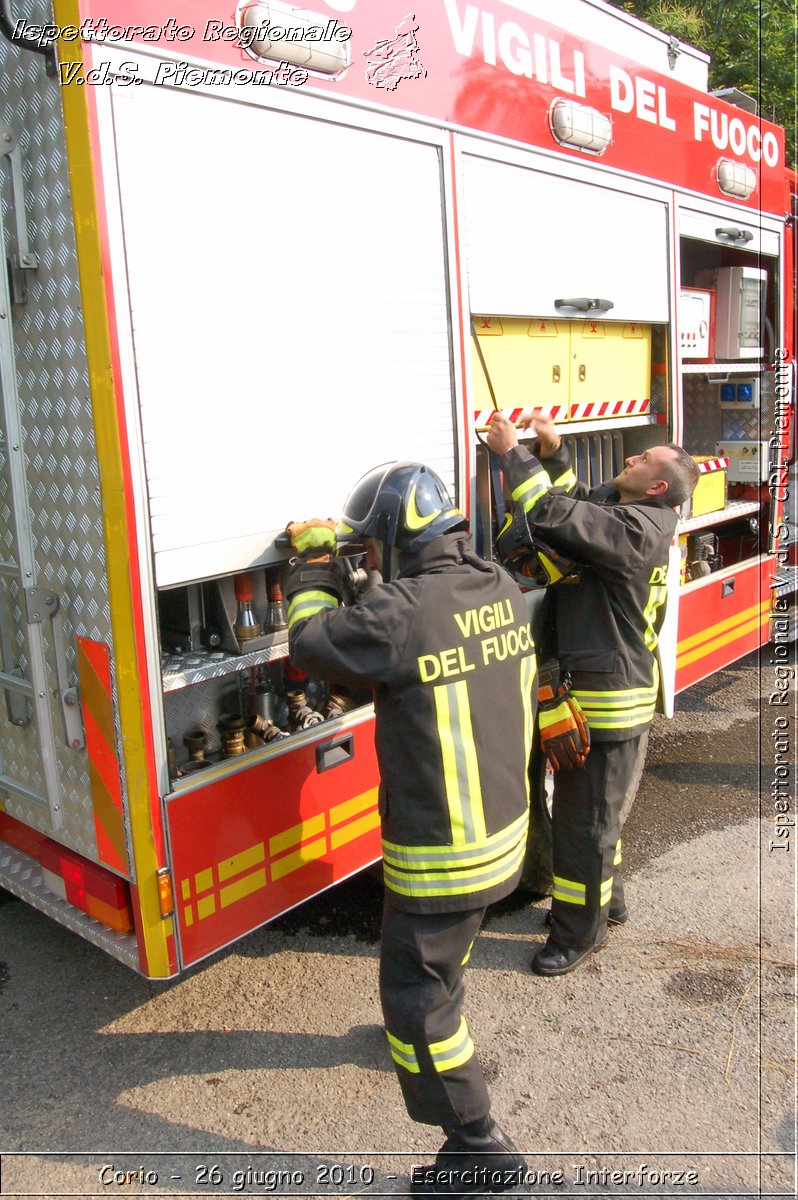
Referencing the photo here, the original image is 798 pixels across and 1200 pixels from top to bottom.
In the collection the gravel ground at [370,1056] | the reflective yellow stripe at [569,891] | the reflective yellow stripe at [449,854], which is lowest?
the gravel ground at [370,1056]

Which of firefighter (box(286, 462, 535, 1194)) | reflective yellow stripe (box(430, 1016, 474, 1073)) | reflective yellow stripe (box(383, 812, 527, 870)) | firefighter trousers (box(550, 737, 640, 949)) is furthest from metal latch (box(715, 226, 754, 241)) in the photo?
reflective yellow stripe (box(430, 1016, 474, 1073))

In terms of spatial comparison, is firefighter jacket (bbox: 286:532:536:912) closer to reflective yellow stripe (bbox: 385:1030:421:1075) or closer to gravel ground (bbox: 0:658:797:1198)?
reflective yellow stripe (bbox: 385:1030:421:1075)

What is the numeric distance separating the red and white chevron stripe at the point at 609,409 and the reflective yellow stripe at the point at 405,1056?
2656mm

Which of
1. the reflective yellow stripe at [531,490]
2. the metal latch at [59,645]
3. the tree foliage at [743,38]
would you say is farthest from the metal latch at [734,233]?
the tree foliage at [743,38]

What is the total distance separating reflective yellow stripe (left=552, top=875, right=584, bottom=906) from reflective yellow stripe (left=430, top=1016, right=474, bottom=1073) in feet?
3.39

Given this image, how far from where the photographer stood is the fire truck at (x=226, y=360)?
230 cm

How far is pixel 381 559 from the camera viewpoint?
8.76ft

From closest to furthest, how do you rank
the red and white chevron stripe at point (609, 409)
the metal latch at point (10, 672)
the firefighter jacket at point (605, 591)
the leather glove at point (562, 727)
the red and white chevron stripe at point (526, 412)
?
the metal latch at point (10, 672) < the firefighter jacket at point (605, 591) < the leather glove at point (562, 727) < the red and white chevron stripe at point (526, 412) < the red and white chevron stripe at point (609, 409)

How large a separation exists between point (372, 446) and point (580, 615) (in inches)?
37.1

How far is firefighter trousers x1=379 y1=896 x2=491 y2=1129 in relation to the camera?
2.31 m

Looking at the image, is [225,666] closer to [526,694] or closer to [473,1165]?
[526,694]

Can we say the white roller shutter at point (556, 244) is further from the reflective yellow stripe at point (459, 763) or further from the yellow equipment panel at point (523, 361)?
the reflective yellow stripe at point (459, 763)

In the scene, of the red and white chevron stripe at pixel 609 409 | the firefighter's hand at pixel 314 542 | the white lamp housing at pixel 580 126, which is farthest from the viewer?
the red and white chevron stripe at pixel 609 409

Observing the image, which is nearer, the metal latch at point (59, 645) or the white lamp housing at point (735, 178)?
Result: the metal latch at point (59, 645)
